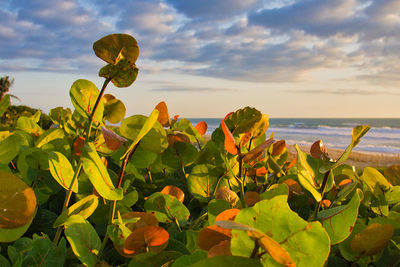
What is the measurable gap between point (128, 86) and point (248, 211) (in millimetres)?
306

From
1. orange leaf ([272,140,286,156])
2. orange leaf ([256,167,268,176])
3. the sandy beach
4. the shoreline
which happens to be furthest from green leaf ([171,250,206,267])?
the sandy beach

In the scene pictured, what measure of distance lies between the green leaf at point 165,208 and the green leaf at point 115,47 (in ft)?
0.70

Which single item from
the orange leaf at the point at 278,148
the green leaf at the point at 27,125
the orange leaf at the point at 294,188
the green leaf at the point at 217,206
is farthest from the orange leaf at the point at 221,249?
the green leaf at the point at 27,125

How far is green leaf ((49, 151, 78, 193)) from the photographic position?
0.45 m

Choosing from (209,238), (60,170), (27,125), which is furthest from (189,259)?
(27,125)

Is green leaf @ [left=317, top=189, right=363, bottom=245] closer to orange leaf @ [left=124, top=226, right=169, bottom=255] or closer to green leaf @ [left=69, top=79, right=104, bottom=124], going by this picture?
orange leaf @ [left=124, top=226, right=169, bottom=255]

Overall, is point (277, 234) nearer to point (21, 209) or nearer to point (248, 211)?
point (248, 211)

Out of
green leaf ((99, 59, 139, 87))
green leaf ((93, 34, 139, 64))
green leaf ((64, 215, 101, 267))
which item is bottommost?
green leaf ((64, 215, 101, 267))

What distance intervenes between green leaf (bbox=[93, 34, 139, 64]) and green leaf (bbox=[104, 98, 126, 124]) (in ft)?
0.72

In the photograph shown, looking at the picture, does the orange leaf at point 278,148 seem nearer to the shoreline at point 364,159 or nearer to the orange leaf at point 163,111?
the orange leaf at point 163,111

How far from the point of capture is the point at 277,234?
29 centimetres

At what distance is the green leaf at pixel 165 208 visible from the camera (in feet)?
1.71

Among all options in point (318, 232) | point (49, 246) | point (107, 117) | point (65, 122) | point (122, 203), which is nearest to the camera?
point (318, 232)

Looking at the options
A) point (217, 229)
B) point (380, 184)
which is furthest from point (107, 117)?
point (380, 184)
